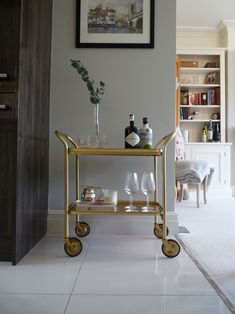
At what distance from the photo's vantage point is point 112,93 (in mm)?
2020

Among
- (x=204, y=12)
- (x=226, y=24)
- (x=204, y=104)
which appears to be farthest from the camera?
(x=204, y=104)

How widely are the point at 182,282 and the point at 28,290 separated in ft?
2.03

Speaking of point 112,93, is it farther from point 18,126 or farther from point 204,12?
point 204,12

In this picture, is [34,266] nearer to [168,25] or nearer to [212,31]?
[168,25]

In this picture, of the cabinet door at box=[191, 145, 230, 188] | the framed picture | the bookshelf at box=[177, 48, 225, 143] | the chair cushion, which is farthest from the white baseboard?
the bookshelf at box=[177, 48, 225, 143]

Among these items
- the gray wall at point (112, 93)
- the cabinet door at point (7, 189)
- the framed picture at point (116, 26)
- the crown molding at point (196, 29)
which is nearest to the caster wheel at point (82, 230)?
the gray wall at point (112, 93)

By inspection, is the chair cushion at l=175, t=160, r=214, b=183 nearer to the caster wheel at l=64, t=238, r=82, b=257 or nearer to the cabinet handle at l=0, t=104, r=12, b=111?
the caster wheel at l=64, t=238, r=82, b=257

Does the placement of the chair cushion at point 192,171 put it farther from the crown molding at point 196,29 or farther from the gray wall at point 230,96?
the crown molding at point 196,29

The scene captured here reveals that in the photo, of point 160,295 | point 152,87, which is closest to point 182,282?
point 160,295

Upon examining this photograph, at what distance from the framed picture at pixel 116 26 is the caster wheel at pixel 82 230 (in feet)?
3.92

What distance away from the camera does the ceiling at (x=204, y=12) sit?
13.0ft

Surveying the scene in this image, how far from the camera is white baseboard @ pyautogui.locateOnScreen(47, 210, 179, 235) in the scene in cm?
197

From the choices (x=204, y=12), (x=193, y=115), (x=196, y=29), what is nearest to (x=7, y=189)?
(x=193, y=115)

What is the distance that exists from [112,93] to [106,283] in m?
1.24
